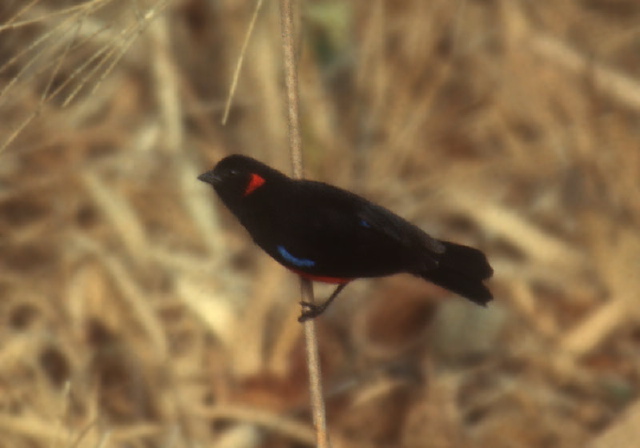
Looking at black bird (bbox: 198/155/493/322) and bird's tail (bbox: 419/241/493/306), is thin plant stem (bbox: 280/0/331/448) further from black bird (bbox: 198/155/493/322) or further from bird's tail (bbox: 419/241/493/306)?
bird's tail (bbox: 419/241/493/306)

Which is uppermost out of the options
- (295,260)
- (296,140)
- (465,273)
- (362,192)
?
(296,140)

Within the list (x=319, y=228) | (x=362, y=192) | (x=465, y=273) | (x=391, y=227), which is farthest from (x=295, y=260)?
(x=362, y=192)

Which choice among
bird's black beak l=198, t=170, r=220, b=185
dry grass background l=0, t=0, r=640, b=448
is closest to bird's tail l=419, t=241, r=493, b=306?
bird's black beak l=198, t=170, r=220, b=185

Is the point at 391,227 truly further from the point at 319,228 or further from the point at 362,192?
the point at 362,192

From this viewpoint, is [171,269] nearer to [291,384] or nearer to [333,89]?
[291,384]

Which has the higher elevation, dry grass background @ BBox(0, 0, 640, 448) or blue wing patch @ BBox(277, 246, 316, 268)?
blue wing patch @ BBox(277, 246, 316, 268)

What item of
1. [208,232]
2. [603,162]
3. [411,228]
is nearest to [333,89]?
[208,232]

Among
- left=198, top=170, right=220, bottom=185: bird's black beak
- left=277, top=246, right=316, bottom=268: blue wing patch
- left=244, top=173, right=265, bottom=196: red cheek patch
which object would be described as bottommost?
left=277, top=246, right=316, bottom=268: blue wing patch

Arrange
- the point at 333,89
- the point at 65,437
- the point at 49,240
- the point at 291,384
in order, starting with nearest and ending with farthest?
1. the point at 65,437
2. the point at 291,384
3. the point at 49,240
4. the point at 333,89
